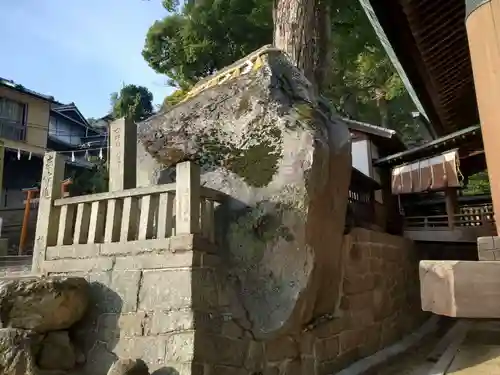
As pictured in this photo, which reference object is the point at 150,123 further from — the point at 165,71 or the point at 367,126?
the point at 165,71

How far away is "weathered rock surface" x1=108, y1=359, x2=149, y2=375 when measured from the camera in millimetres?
4111

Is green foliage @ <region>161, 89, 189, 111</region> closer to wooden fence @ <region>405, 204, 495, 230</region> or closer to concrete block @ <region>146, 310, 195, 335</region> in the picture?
concrete block @ <region>146, 310, 195, 335</region>

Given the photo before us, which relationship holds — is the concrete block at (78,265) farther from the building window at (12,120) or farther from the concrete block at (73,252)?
the building window at (12,120)

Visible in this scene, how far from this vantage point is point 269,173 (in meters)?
5.71

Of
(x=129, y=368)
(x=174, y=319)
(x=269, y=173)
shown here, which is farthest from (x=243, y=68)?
(x=129, y=368)

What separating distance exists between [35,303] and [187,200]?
6.47 feet

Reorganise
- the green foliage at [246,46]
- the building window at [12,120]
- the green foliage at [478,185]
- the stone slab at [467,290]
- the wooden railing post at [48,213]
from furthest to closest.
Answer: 1. the building window at [12,120]
2. the green foliage at [478,185]
3. the green foliage at [246,46]
4. the wooden railing post at [48,213]
5. the stone slab at [467,290]

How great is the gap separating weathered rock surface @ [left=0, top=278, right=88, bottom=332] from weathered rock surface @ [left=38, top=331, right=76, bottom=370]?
105 mm

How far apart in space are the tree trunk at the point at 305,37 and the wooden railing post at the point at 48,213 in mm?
5955

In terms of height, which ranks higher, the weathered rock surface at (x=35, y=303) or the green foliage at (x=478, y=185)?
the green foliage at (x=478, y=185)

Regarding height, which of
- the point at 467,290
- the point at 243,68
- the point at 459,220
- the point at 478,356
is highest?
the point at 243,68

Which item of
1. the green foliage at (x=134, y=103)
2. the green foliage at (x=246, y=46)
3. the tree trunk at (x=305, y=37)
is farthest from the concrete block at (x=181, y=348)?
the green foliage at (x=134, y=103)

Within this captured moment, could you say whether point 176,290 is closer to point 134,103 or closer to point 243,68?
point 243,68

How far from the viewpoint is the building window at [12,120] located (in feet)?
64.5
